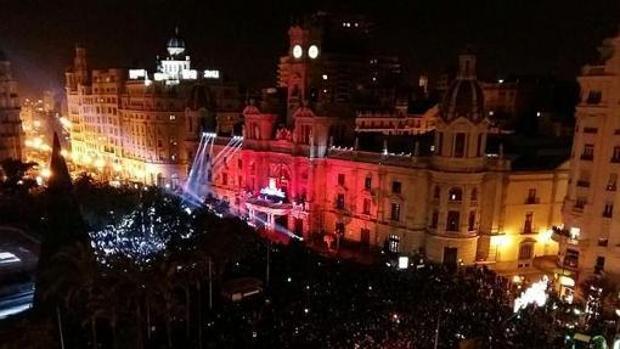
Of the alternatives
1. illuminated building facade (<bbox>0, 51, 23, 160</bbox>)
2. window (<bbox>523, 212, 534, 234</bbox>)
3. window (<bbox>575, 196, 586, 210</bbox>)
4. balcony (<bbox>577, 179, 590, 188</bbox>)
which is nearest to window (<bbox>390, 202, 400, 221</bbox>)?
window (<bbox>523, 212, 534, 234</bbox>)

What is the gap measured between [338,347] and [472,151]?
26414mm

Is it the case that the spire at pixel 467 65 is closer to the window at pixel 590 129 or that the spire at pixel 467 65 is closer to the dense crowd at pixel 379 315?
the window at pixel 590 129

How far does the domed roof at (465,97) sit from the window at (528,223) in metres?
11.4

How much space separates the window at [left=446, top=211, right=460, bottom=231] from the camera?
52156mm

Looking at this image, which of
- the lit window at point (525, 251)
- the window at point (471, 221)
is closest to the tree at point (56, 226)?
the window at point (471, 221)

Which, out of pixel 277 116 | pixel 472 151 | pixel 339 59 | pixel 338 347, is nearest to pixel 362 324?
pixel 338 347

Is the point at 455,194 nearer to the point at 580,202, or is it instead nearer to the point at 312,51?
the point at 580,202

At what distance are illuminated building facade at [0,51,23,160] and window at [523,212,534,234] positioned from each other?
7149 centimetres

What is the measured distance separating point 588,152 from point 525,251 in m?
14.2

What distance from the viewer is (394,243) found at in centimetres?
5694

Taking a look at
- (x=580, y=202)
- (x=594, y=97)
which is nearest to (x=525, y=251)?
(x=580, y=202)

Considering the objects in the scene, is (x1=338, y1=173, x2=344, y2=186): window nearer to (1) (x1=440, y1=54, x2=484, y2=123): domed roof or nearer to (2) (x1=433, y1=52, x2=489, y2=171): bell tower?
(2) (x1=433, y1=52, x2=489, y2=171): bell tower

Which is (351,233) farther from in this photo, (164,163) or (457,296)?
(164,163)

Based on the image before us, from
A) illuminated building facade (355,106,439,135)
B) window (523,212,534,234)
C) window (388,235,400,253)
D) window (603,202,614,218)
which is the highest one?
illuminated building facade (355,106,439,135)
